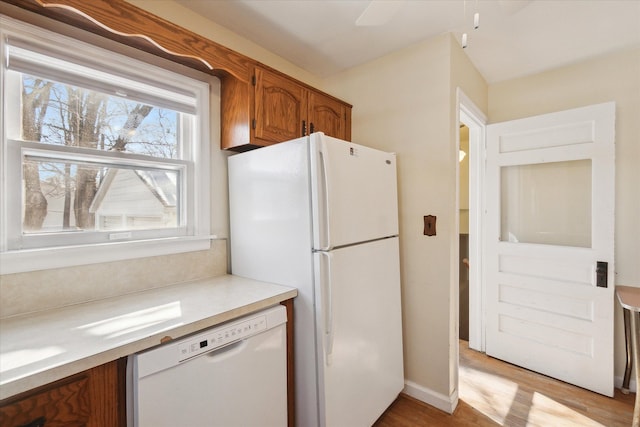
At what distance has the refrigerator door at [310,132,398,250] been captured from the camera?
57.1 inches

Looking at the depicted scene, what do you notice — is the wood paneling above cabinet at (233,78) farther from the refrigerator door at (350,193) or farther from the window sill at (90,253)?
the window sill at (90,253)

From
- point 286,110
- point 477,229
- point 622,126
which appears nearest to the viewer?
point 286,110

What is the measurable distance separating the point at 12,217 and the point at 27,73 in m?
0.63

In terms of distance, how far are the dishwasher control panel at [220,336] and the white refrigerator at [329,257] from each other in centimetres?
28

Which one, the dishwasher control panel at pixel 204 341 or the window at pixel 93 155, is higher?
the window at pixel 93 155

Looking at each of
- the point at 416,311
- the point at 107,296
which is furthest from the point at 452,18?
the point at 107,296

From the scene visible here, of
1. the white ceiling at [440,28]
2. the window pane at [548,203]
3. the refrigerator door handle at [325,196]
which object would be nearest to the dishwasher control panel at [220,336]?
the refrigerator door handle at [325,196]

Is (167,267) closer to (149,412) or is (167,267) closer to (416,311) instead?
(149,412)

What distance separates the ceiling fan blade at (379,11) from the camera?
110cm

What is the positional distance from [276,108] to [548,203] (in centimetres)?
228

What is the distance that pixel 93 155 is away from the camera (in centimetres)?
145

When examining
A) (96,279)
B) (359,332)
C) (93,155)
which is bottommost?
(359,332)

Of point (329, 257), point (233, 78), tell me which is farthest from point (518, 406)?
point (233, 78)

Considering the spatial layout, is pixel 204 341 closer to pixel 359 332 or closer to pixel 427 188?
pixel 359 332
